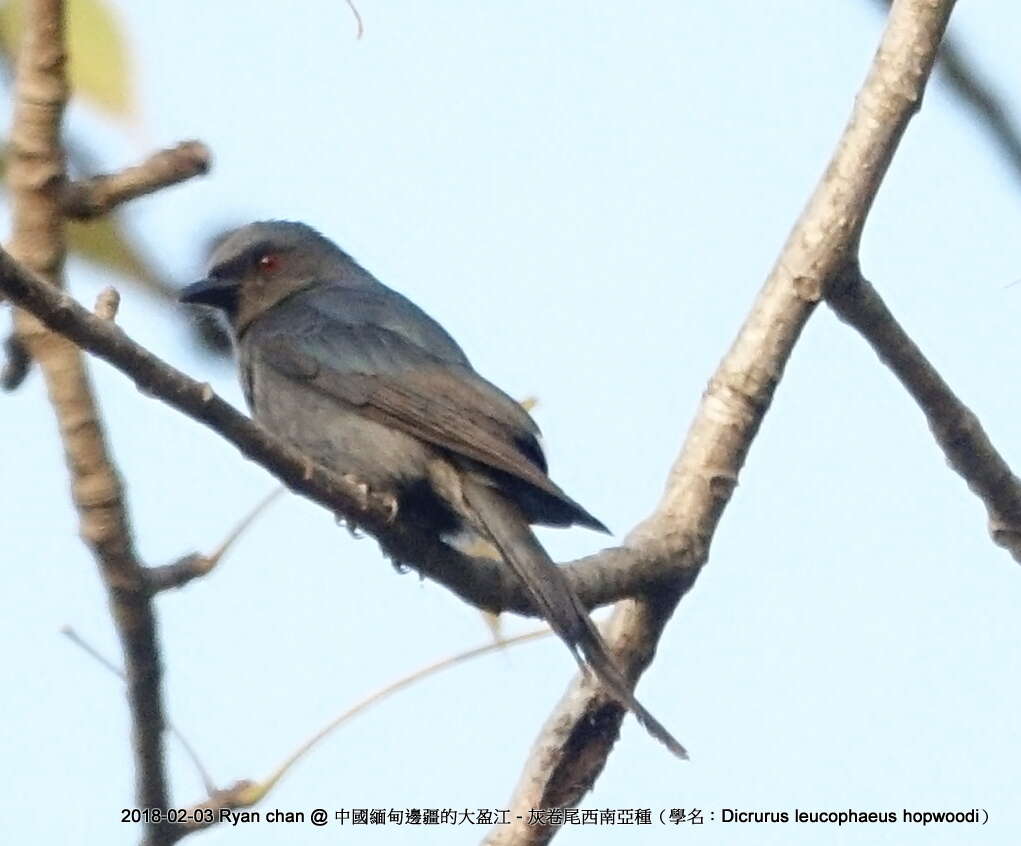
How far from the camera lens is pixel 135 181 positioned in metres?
2.71

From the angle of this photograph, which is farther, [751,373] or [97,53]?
[751,373]

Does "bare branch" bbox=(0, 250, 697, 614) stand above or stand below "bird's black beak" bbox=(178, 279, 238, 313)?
below

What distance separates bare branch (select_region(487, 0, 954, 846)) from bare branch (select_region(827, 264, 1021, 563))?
0.10 meters

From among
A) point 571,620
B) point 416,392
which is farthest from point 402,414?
point 571,620

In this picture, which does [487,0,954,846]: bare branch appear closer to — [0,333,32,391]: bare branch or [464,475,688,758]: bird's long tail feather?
[464,475,688,758]: bird's long tail feather

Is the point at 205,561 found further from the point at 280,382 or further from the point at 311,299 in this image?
the point at 311,299

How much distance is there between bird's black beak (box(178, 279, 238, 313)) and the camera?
641 cm

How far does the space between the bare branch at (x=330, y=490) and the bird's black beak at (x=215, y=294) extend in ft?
6.97

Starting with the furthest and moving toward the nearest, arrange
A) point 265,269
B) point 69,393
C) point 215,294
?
point 265,269, point 215,294, point 69,393

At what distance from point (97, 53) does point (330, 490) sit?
1.23 meters

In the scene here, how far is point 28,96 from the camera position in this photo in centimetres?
264

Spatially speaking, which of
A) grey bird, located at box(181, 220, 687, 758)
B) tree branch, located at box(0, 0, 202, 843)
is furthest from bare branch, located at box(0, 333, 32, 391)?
grey bird, located at box(181, 220, 687, 758)

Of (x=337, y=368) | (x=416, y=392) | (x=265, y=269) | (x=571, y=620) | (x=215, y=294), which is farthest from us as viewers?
(x=265, y=269)

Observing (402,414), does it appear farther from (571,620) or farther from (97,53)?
(97,53)
